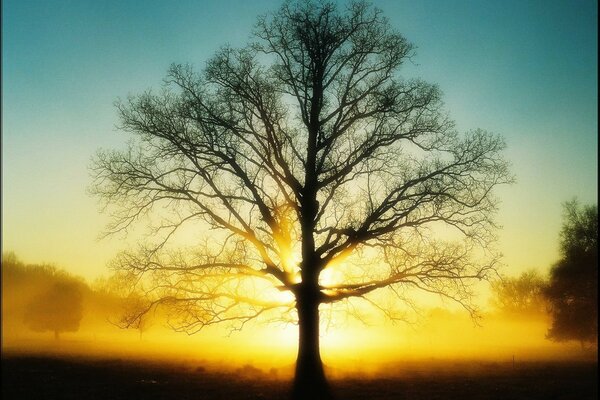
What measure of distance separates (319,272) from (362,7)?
381 inches

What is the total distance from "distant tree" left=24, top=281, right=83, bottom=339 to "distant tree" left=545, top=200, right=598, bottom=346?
60.5 m

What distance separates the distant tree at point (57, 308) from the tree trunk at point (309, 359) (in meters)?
55.3

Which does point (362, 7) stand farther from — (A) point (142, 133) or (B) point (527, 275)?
(B) point (527, 275)

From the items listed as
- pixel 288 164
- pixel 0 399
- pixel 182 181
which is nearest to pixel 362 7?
pixel 288 164

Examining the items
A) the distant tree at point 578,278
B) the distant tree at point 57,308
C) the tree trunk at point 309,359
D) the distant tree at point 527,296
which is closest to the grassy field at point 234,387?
the tree trunk at point 309,359

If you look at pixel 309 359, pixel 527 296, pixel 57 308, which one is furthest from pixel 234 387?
pixel 527 296

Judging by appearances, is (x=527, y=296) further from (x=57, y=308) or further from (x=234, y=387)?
(x=57, y=308)

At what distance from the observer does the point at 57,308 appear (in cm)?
6094

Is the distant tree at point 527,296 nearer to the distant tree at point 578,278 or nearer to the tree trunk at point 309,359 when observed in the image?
the distant tree at point 578,278

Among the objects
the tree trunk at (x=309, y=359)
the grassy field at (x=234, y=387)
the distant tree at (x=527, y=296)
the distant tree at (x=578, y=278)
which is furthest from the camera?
the distant tree at (x=527, y=296)

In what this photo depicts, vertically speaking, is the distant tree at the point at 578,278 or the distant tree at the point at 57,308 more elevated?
the distant tree at the point at 578,278

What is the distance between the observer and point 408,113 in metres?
15.2

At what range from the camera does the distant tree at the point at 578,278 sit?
33.1 meters

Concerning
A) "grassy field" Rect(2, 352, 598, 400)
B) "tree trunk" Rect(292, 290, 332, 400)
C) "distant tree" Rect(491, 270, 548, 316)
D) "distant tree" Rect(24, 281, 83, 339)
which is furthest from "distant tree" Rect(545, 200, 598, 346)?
"distant tree" Rect(24, 281, 83, 339)
